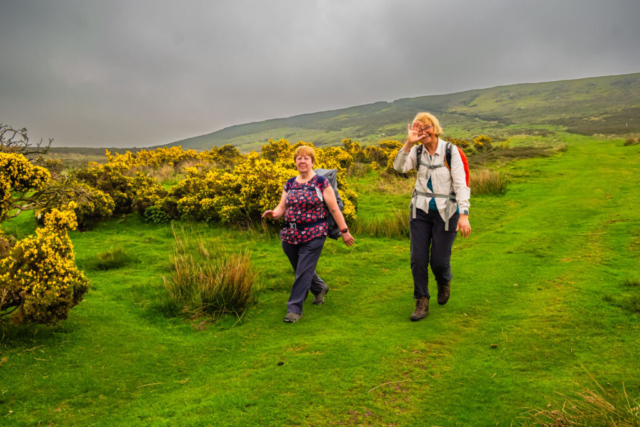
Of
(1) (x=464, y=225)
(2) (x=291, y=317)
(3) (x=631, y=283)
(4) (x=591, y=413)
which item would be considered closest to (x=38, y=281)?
(2) (x=291, y=317)

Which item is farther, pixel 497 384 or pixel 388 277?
pixel 388 277

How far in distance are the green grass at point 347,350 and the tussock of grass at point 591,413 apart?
14 cm

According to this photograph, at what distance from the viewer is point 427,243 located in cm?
477

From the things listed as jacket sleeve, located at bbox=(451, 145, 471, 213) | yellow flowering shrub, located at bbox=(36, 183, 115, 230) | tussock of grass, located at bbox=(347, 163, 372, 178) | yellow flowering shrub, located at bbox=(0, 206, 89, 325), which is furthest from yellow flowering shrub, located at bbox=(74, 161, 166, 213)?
tussock of grass, located at bbox=(347, 163, 372, 178)

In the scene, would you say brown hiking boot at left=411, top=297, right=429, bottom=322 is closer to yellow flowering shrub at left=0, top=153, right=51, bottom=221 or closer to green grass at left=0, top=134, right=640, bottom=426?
green grass at left=0, top=134, right=640, bottom=426

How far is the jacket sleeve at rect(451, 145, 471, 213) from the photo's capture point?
4.39 metres

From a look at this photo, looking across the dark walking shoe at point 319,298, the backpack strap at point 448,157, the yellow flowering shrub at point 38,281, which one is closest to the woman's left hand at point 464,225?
the backpack strap at point 448,157

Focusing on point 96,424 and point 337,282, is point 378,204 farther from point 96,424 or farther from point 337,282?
point 96,424

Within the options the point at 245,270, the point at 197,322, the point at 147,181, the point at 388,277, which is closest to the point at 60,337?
the point at 197,322

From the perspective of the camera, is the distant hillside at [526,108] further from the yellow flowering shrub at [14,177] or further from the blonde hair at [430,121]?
the yellow flowering shrub at [14,177]

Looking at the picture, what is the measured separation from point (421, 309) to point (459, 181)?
1.55 meters

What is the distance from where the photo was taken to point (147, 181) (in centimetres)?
1085

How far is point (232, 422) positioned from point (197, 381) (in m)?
0.82

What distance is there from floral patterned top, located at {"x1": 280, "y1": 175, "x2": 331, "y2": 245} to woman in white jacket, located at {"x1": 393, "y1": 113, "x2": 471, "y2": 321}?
106cm
